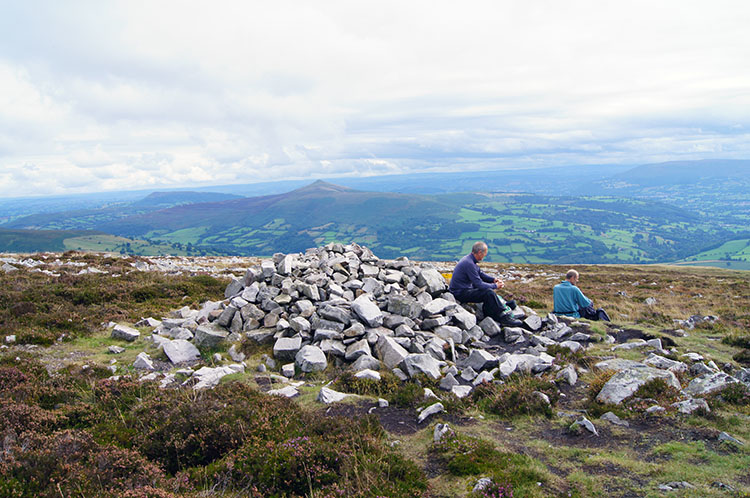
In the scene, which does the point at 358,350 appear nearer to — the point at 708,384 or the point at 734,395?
the point at 708,384

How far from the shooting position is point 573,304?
595 inches

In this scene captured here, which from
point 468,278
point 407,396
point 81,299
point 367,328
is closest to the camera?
point 407,396

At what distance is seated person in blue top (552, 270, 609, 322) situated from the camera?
15.1m

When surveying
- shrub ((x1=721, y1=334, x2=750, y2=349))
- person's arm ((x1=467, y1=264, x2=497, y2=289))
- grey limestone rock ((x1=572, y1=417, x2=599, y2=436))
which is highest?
person's arm ((x1=467, y1=264, x2=497, y2=289))

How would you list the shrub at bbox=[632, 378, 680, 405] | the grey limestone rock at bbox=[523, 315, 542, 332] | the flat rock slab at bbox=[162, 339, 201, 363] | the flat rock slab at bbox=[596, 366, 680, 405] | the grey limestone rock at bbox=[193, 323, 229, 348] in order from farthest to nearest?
the grey limestone rock at bbox=[523, 315, 542, 332] < the grey limestone rock at bbox=[193, 323, 229, 348] < the flat rock slab at bbox=[162, 339, 201, 363] < the flat rock slab at bbox=[596, 366, 680, 405] < the shrub at bbox=[632, 378, 680, 405]

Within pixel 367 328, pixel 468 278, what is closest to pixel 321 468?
pixel 367 328

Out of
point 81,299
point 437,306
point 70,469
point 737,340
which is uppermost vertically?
point 81,299

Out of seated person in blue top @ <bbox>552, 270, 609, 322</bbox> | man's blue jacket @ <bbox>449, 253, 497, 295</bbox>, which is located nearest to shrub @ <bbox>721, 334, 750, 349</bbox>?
seated person in blue top @ <bbox>552, 270, 609, 322</bbox>

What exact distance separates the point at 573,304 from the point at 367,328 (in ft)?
27.4

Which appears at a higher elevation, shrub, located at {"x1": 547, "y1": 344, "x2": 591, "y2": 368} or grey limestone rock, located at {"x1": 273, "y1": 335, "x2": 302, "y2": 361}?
grey limestone rock, located at {"x1": 273, "y1": 335, "x2": 302, "y2": 361}

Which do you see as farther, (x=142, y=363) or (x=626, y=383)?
(x=142, y=363)

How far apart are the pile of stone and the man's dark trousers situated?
42cm

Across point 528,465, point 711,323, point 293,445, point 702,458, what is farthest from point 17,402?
point 711,323

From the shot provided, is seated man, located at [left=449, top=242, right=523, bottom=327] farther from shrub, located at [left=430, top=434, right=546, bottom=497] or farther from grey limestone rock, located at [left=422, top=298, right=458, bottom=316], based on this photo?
shrub, located at [left=430, top=434, right=546, bottom=497]
